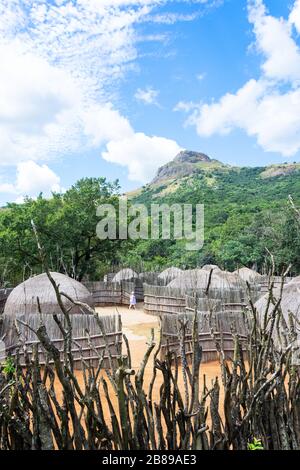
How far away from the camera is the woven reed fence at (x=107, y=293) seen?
19997 mm

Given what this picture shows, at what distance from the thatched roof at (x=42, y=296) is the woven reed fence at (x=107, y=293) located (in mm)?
7299

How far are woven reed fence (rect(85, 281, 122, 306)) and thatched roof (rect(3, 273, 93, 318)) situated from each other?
7299mm

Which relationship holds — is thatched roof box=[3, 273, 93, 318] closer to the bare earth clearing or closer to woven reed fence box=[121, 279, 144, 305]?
the bare earth clearing

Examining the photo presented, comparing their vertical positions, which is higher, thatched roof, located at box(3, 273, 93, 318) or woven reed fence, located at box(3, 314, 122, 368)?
thatched roof, located at box(3, 273, 93, 318)

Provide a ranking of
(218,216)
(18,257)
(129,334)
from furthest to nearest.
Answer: (218,216), (18,257), (129,334)

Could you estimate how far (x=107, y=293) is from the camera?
20094 millimetres

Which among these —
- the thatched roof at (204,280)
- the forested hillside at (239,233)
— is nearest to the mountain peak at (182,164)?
the forested hillside at (239,233)

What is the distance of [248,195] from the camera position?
57.0 metres

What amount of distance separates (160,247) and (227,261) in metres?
11.4

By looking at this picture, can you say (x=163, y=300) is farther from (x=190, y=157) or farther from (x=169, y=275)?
(x=190, y=157)

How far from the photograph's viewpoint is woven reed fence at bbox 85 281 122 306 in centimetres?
2000

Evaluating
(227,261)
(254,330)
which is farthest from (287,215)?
→ (254,330)

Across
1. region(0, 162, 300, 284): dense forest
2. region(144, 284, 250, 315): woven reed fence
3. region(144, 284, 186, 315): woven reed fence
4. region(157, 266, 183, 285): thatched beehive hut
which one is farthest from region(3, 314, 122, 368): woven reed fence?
region(157, 266, 183, 285): thatched beehive hut
